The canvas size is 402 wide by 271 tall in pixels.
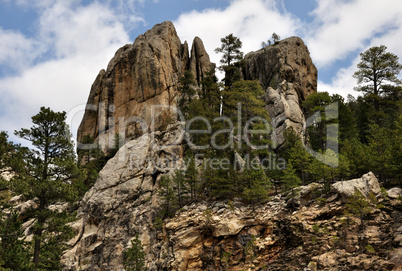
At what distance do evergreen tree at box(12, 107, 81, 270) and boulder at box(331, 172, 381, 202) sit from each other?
893 inches

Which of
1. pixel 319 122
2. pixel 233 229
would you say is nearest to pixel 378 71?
pixel 319 122

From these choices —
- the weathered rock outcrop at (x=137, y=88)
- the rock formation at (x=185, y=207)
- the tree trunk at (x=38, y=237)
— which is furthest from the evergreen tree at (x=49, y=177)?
the weathered rock outcrop at (x=137, y=88)

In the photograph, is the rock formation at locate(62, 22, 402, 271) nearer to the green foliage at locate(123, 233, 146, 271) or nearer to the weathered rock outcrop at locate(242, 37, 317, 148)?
the weathered rock outcrop at locate(242, 37, 317, 148)

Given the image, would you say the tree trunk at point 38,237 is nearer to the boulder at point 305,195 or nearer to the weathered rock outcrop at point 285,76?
the boulder at point 305,195

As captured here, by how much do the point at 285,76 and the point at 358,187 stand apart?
36848 millimetres

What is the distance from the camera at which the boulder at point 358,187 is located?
25688 mm

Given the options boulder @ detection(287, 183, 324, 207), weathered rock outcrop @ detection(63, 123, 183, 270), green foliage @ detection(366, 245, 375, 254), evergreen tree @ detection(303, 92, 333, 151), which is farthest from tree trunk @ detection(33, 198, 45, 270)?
evergreen tree @ detection(303, 92, 333, 151)

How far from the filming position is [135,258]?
99.8ft

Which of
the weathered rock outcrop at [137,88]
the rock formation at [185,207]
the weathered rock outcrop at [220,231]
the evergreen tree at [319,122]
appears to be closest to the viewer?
the weathered rock outcrop at [220,231]

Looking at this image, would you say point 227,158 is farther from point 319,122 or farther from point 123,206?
point 319,122

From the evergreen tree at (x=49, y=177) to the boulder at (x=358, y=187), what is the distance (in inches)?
893

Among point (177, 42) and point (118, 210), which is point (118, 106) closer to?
point (177, 42)

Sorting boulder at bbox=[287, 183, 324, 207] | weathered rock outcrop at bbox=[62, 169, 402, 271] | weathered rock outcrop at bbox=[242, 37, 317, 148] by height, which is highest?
weathered rock outcrop at bbox=[242, 37, 317, 148]

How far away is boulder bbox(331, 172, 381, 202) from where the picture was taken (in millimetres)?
25688
